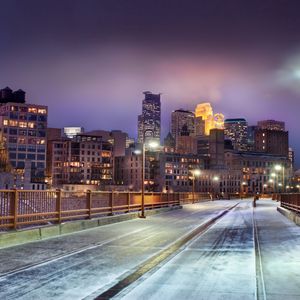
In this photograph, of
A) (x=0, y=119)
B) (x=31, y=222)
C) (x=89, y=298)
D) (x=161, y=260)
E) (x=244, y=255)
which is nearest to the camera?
(x=89, y=298)

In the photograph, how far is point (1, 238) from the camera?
1545 centimetres

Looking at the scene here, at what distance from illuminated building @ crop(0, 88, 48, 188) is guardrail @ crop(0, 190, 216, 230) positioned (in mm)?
159781

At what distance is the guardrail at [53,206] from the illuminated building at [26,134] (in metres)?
160

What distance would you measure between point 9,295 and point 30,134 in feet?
617

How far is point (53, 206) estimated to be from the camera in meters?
20.9

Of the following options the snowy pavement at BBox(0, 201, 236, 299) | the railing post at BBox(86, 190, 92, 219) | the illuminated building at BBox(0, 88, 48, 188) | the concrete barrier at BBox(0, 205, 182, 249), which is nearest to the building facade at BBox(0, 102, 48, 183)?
the illuminated building at BBox(0, 88, 48, 188)

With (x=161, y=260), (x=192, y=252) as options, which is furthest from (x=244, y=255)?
(x=161, y=260)

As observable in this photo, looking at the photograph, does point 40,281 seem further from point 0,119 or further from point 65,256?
point 0,119

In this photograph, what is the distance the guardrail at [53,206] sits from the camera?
55.4 ft

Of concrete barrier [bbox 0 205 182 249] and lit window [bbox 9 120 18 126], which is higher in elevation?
lit window [bbox 9 120 18 126]

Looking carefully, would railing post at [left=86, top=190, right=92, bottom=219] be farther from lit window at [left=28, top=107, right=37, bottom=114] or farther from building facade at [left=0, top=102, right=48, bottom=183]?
lit window at [left=28, top=107, right=37, bottom=114]

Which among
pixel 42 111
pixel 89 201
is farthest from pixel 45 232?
pixel 42 111

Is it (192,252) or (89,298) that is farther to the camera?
(192,252)

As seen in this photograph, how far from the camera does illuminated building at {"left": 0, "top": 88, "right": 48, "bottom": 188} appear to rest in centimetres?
18675
